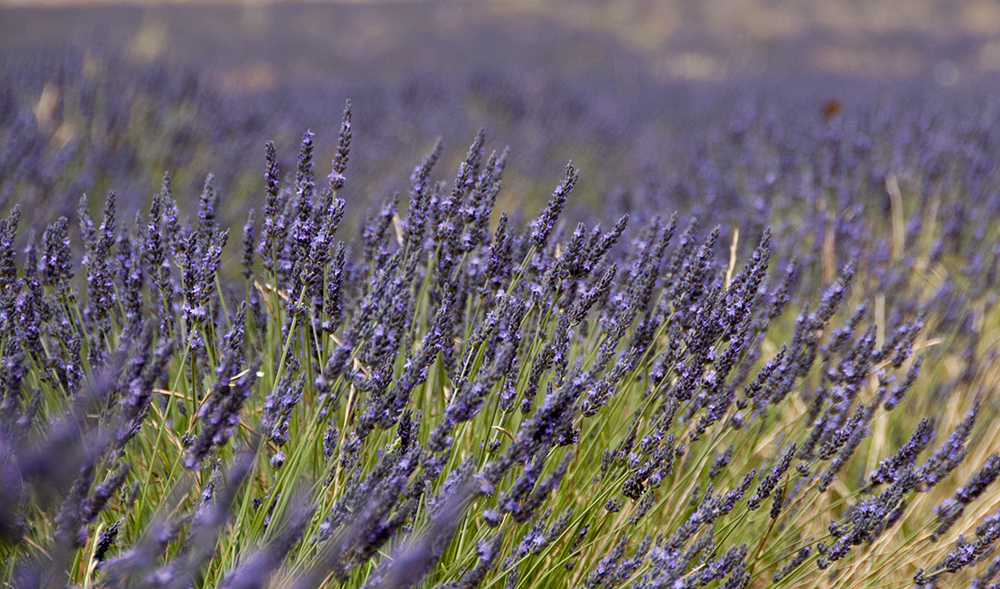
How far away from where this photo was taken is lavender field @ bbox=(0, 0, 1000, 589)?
1.14 metres

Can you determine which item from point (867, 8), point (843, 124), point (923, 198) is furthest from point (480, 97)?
point (867, 8)

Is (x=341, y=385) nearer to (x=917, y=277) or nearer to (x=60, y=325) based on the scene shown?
(x=60, y=325)

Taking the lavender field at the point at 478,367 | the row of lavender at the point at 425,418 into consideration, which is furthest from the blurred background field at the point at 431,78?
the row of lavender at the point at 425,418

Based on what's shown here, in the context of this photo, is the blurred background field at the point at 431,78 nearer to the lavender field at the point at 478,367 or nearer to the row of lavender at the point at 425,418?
the lavender field at the point at 478,367

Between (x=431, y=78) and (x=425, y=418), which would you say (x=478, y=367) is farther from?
(x=431, y=78)

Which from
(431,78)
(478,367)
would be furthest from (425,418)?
(431,78)

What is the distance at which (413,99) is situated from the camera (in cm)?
681

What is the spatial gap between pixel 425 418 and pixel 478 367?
0.71ft

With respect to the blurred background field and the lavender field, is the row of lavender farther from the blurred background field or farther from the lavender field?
the blurred background field

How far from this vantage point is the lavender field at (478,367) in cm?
114

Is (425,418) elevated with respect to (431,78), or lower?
lower

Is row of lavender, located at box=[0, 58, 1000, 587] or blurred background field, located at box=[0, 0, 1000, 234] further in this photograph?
blurred background field, located at box=[0, 0, 1000, 234]

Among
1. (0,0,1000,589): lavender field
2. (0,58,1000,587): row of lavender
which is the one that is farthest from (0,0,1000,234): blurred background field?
(0,58,1000,587): row of lavender

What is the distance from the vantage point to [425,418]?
5.52 ft
